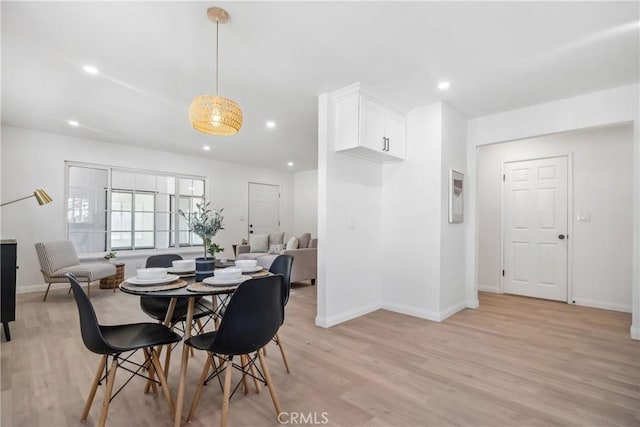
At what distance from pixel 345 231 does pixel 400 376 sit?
1657 millimetres

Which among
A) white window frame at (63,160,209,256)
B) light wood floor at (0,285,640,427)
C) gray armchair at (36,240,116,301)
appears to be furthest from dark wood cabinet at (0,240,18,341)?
white window frame at (63,160,209,256)

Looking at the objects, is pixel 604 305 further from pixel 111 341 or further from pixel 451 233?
pixel 111 341

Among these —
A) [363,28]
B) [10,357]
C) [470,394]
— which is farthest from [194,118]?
[470,394]

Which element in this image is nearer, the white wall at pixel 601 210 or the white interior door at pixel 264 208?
the white wall at pixel 601 210

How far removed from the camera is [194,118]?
2406mm

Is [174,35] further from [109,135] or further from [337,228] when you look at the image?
[109,135]

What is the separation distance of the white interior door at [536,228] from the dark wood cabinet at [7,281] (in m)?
6.04

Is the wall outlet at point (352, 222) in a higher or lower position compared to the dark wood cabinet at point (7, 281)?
higher

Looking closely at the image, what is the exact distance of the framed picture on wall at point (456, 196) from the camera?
12.3 ft

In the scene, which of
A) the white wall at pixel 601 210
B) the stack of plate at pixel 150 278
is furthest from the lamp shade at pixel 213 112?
the white wall at pixel 601 210

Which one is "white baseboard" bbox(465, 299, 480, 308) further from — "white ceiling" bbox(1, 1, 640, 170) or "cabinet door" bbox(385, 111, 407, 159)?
"white ceiling" bbox(1, 1, 640, 170)

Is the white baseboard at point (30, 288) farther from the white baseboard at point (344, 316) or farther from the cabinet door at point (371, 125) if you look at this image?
the cabinet door at point (371, 125)

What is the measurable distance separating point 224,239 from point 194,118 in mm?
5265

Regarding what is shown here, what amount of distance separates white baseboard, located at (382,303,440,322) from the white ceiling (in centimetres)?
244
